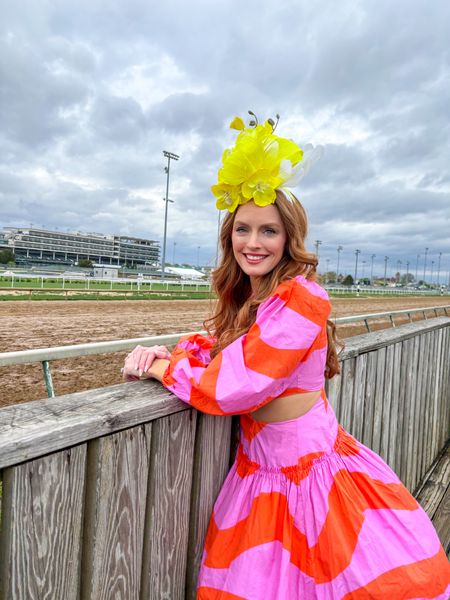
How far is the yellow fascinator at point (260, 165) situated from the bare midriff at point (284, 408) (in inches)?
24.1

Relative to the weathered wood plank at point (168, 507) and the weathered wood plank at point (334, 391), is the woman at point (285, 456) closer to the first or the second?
the weathered wood plank at point (168, 507)

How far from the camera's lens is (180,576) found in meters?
1.31

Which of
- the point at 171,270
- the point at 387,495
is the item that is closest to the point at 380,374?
the point at 387,495

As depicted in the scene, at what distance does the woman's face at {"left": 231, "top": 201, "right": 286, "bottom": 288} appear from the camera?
148 cm

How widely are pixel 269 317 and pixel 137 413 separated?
0.43 metres

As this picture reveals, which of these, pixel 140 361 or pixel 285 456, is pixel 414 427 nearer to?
pixel 285 456

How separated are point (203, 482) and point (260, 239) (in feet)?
2.54

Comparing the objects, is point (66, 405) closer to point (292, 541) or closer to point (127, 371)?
point (127, 371)

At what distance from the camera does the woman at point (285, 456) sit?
119 centimetres

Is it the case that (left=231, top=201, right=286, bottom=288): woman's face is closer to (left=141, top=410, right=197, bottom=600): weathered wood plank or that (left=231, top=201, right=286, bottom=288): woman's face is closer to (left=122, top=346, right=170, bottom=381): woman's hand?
(left=122, top=346, right=170, bottom=381): woman's hand

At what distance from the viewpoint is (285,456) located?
1.33 m

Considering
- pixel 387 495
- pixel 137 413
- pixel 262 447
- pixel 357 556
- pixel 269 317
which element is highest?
pixel 269 317

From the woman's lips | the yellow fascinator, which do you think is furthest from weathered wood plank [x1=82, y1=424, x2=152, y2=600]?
the yellow fascinator

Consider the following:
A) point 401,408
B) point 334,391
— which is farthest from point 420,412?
point 334,391
